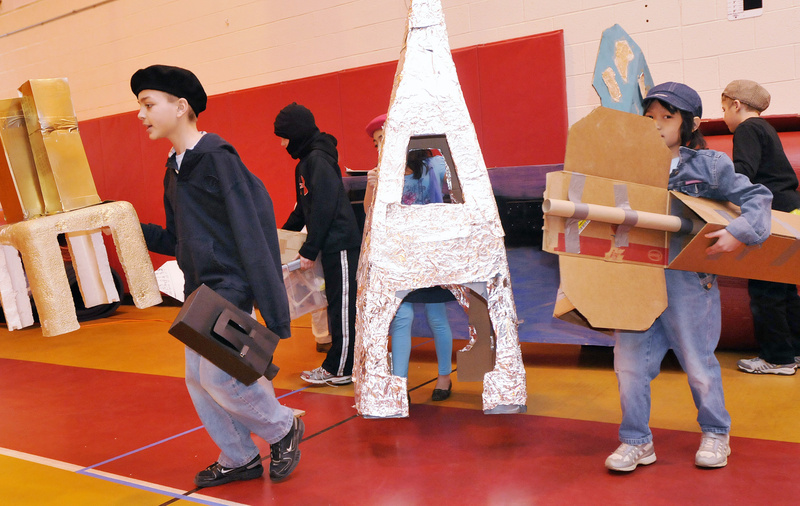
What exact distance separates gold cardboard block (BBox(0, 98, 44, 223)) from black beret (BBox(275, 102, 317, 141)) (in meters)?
1.51

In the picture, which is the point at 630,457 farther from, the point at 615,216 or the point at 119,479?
the point at 119,479

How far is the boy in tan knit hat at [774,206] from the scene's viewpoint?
310 centimetres

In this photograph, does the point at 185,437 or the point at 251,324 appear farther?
the point at 185,437

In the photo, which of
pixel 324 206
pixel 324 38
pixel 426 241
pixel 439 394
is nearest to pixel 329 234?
pixel 324 206

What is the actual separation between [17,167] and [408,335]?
5.21ft

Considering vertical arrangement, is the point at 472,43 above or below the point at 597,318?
above

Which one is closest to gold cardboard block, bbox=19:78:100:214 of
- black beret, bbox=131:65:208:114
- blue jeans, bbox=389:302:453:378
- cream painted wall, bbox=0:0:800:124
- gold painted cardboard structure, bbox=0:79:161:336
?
gold painted cardboard structure, bbox=0:79:161:336

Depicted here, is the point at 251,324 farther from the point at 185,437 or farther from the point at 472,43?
the point at 472,43

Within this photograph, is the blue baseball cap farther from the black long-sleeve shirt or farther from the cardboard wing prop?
the black long-sleeve shirt

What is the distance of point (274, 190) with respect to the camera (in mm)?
6098

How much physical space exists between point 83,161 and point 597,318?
1.71 meters

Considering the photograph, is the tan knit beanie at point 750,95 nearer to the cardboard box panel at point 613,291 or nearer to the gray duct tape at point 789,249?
the gray duct tape at point 789,249

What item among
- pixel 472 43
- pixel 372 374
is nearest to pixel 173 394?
pixel 372 374

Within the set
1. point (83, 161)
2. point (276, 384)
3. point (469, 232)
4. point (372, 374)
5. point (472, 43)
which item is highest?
point (472, 43)
